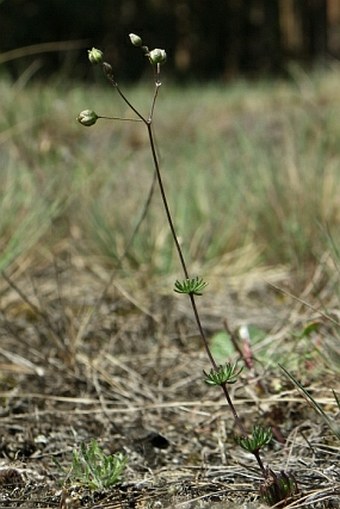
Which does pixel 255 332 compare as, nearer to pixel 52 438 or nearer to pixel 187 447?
pixel 187 447

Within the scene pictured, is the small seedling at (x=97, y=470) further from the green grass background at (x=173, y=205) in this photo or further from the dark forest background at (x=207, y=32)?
the dark forest background at (x=207, y=32)

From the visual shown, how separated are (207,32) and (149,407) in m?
11.8

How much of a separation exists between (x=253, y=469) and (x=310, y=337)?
368mm

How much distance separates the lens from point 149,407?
3.52 feet

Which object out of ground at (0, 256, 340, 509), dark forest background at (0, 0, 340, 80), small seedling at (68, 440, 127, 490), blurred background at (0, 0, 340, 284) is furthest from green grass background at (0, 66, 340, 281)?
dark forest background at (0, 0, 340, 80)

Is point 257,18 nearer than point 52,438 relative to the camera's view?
No

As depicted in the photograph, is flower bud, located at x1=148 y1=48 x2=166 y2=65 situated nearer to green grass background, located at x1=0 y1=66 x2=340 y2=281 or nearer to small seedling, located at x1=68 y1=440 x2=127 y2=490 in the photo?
small seedling, located at x1=68 y1=440 x2=127 y2=490

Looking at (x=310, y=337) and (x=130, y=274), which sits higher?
(x=130, y=274)

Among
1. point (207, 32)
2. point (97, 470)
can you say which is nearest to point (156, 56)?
point (97, 470)

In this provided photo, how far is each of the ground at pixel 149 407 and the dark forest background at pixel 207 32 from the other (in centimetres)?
930

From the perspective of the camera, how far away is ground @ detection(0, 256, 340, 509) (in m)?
0.85

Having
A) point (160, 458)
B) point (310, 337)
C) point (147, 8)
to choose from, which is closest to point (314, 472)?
point (160, 458)

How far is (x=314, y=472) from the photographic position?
2.78 ft

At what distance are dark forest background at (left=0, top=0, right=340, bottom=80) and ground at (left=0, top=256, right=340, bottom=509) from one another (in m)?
9.30
